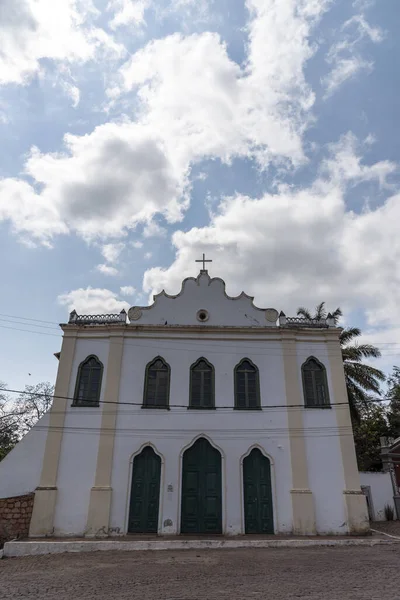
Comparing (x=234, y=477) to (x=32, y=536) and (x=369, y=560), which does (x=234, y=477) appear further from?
(x=32, y=536)

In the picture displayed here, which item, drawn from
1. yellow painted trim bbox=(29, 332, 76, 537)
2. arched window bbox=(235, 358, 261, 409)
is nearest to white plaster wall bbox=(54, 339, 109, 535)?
yellow painted trim bbox=(29, 332, 76, 537)

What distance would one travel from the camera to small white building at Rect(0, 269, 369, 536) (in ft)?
41.6

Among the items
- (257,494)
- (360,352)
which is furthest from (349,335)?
(257,494)

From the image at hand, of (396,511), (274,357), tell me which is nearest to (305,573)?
(274,357)

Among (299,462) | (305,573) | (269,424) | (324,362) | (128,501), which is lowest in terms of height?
(305,573)

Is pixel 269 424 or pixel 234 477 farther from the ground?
pixel 269 424

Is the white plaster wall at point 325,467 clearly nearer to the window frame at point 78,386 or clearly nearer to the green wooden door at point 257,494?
the green wooden door at point 257,494

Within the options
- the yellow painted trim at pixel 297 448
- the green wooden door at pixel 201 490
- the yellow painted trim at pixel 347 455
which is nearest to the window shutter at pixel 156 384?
the green wooden door at pixel 201 490

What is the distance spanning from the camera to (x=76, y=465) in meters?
13.1

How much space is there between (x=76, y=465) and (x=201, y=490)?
4030 mm

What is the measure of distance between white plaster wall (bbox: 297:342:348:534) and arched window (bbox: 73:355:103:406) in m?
6.99

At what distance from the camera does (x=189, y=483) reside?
1316 centimetres

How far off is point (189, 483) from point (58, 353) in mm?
6900

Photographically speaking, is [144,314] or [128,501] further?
[144,314]
